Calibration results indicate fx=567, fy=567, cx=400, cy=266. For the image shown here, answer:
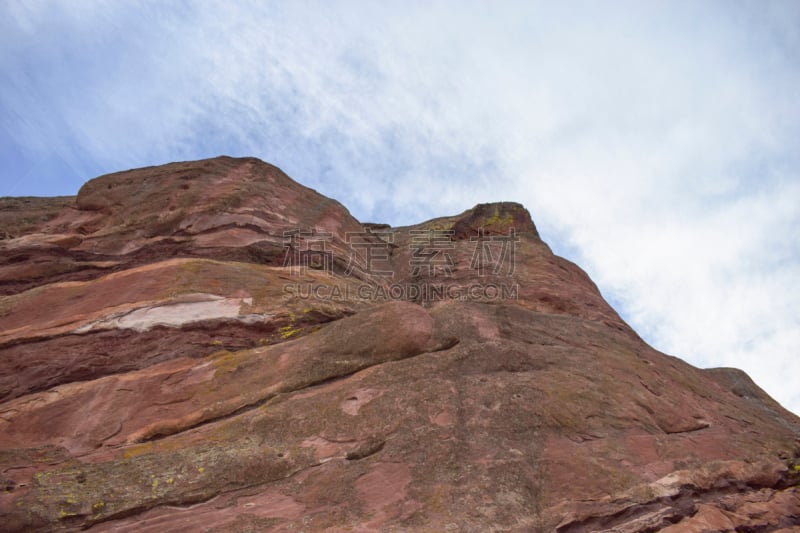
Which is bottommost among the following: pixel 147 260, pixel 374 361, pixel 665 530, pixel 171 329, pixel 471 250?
pixel 665 530

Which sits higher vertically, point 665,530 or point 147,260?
point 147,260

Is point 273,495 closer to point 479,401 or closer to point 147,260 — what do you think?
point 479,401

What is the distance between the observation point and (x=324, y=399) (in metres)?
13.9

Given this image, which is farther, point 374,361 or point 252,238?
point 252,238

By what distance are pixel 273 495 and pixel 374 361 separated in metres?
4.66

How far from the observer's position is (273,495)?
37.7ft

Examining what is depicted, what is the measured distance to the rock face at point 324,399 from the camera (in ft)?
36.8

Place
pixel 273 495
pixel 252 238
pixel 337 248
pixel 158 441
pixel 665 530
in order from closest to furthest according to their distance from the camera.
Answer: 1. pixel 665 530
2. pixel 273 495
3. pixel 158 441
4. pixel 252 238
5. pixel 337 248

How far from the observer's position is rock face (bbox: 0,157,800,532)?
11203 mm

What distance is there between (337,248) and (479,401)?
11848mm

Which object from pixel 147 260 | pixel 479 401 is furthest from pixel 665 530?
pixel 147 260

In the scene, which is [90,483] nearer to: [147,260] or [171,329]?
[171,329]

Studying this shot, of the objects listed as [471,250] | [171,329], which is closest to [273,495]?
[171,329]

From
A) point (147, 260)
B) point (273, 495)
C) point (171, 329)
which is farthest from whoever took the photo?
point (147, 260)
